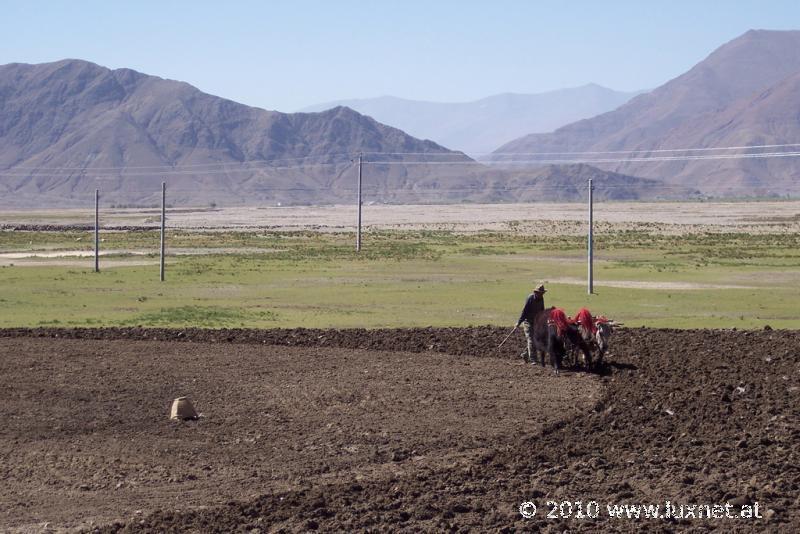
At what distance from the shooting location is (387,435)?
16188 millimetres

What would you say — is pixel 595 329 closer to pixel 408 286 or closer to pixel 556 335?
pixel 556 335

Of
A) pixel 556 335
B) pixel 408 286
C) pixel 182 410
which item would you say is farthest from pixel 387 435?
pixel 408 286

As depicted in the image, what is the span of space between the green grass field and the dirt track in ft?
23.5

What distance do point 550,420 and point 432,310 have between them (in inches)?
648

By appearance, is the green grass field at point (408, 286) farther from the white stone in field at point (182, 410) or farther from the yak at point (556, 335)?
the white stone in field at point (182, 410)

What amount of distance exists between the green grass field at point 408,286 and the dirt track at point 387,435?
7.17 meters

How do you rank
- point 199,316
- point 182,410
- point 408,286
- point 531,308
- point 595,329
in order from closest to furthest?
point 182,410 < point 595,329 < point 531,308 < point 199,316 < point 408,286

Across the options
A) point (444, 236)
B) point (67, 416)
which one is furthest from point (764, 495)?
point (444, 236)

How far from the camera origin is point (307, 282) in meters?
43.8

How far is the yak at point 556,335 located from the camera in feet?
68.3

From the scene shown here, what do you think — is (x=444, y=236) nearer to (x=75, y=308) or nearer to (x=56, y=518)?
(x=75, y=308)

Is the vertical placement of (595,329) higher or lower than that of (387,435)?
higher

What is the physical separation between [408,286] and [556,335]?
68.3 ft

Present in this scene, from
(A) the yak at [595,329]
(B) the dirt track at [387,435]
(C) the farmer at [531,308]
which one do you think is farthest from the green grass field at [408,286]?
(A) the yak at [595,329]
